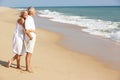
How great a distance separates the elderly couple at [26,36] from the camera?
7258 mm

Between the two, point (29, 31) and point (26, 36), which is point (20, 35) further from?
point (29, 31)

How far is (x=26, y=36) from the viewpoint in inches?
289

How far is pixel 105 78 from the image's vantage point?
754cm

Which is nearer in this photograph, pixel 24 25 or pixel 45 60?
pixel 24 25

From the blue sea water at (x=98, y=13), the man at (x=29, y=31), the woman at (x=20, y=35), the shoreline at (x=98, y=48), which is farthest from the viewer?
the blue sea water at (x=98, y=13)

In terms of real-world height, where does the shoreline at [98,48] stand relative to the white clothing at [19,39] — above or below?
below

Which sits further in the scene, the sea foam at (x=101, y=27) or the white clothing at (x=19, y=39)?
the sea foam at (x=101, y=27)

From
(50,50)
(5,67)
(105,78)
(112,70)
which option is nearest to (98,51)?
(50,50)

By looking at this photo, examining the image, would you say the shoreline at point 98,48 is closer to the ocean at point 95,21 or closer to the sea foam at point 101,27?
the ocean at point 95,21

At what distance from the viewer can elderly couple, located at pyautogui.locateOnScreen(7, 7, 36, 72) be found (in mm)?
7258

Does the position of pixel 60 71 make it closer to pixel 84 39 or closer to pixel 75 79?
pixel 75 79

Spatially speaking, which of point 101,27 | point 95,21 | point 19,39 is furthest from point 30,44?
point 95,21

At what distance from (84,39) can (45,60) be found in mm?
5017

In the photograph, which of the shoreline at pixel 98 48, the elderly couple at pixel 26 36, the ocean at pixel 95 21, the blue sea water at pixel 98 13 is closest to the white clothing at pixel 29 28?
the elderly couple at pixel 26 36
